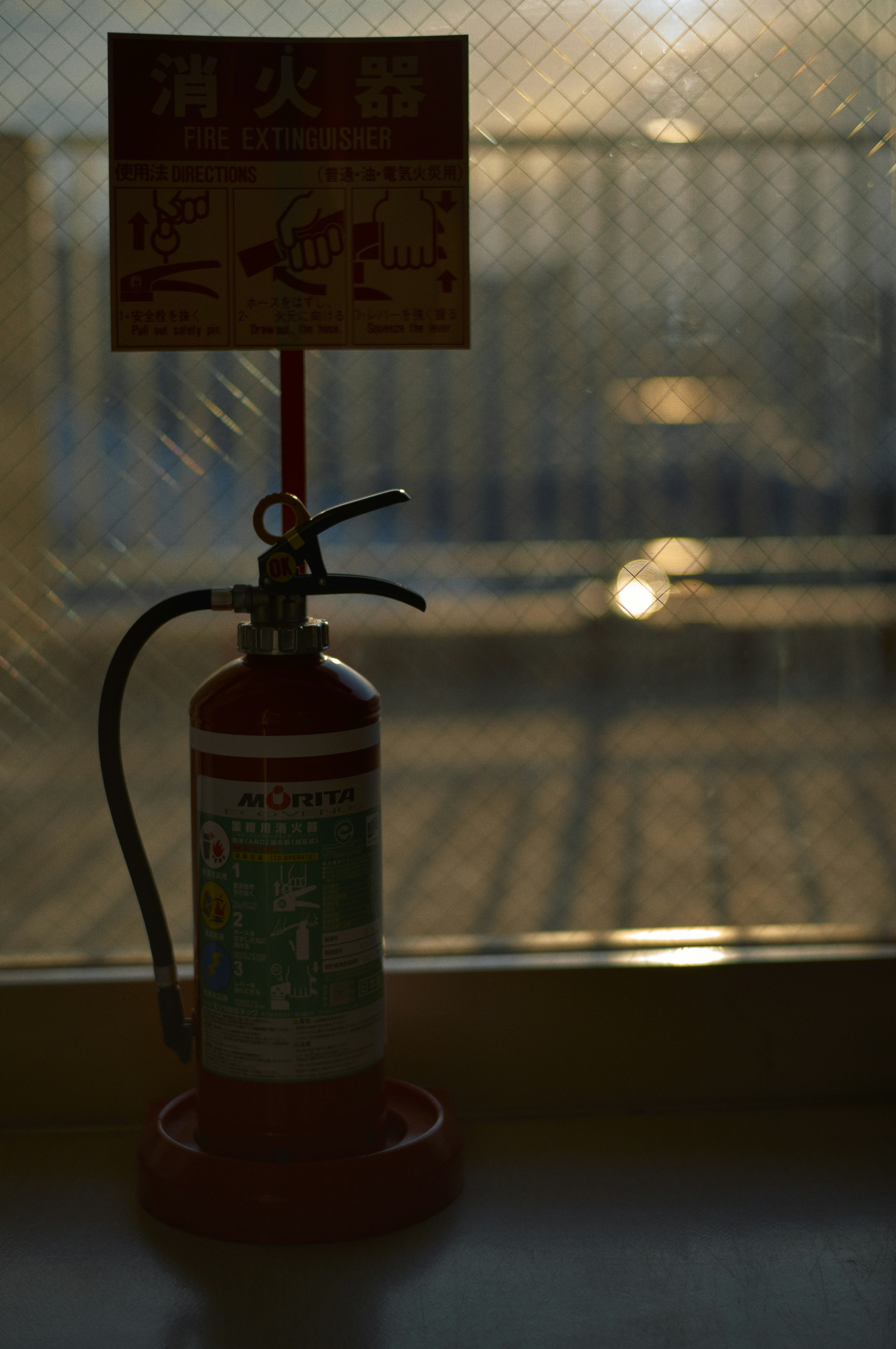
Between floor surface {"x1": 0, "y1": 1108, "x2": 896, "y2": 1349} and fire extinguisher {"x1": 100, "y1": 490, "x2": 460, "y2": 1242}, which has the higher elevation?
fire extinguisher {"x1": 100, "y1": 490, "x2": 460, "y2": 1242}

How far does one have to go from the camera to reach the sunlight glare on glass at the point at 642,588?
1074 millimetres

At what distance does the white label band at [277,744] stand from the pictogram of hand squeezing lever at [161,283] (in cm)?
40

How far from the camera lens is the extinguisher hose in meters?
0.89

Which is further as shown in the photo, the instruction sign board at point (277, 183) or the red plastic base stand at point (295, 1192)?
the instruction sign board at point (277, 183)

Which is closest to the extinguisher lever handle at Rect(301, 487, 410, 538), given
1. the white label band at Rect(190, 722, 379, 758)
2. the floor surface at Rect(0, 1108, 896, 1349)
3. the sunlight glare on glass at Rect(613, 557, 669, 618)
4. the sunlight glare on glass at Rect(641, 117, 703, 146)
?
the white label band at Rect(190, 722, 379, 758)

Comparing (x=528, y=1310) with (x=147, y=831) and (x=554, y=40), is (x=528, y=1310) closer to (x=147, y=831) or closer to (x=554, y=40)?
(x=147, y=831)

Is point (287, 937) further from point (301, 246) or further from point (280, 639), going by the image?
point (301, 246)

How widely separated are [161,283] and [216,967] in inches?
23.2

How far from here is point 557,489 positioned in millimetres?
1072

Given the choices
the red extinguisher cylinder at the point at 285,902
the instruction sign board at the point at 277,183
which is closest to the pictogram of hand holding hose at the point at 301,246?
the instruction sign board at the point at 277,183

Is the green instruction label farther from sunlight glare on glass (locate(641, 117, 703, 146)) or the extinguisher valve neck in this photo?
sunlight glare on glass (locate(641, 117, 703, 146))

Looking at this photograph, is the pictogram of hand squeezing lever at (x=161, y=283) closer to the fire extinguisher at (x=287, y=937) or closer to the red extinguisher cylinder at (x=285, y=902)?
the fire extinguisher at (x=287, y=937)

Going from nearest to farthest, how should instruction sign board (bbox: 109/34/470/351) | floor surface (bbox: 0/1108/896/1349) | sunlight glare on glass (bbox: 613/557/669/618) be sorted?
floor surface (bbox: 0/1108/896/1349), instruction sign board (bbox: 109/34/470/351), sunlight glare on glass (bbox: 613/557/669/618)

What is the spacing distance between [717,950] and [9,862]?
690 millimetres
